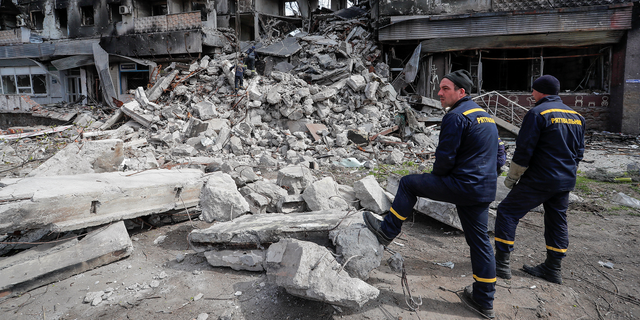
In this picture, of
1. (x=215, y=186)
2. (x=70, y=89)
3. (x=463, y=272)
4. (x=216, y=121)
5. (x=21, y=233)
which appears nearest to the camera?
(x=463, y=272)

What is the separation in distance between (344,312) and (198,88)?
38.1 ft

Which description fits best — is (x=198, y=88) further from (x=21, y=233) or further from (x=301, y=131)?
(x=21, y=233)

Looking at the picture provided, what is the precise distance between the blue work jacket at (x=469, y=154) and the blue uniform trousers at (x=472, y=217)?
66 mm

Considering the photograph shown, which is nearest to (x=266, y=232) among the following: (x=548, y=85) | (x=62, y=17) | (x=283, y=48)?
(x=548, y=85)

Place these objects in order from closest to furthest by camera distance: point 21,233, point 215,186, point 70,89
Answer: point 21,233 → point 215,186 → point 70,89

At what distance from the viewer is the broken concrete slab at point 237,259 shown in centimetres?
297

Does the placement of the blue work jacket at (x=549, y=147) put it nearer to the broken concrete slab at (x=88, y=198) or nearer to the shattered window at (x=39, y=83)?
the broken concrete slab at (x=88, y=198)

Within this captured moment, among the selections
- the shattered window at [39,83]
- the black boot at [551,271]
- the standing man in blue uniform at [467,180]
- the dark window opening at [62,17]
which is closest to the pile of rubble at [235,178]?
the standing man in blue uniform at [467,180]

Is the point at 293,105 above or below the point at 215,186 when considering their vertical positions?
above

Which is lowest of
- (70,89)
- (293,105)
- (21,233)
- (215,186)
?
(21,233)

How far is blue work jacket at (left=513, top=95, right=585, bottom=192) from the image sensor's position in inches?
108

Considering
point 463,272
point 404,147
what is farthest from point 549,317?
point 404,147

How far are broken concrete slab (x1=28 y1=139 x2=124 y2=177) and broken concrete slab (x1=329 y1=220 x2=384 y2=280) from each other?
14.7 ft

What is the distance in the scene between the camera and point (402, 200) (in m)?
2.49
